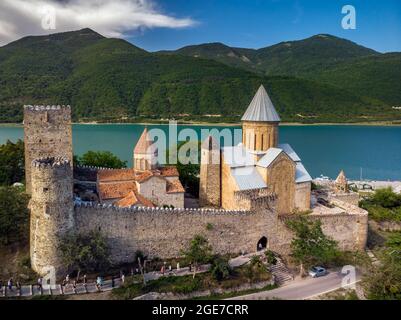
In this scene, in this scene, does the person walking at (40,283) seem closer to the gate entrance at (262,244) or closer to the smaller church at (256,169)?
the smaller church at (256,169)

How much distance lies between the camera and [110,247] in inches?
487

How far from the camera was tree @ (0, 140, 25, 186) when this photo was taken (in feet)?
69.9

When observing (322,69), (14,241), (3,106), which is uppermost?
(322,69)

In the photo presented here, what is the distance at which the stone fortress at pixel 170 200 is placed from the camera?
11469 millimetres

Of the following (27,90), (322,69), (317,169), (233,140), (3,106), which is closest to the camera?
(233,140)

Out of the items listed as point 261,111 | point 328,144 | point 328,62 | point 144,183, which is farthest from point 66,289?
point 328,62

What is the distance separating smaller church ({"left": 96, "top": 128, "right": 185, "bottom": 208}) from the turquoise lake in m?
24.0

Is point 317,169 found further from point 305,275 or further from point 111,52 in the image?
point 111,52

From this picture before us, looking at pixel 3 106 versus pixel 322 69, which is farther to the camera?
pixel 322 69

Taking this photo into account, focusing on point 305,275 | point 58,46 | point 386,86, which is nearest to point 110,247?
point 305,275

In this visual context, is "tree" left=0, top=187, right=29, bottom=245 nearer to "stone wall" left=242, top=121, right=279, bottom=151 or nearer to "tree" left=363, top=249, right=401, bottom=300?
"stone wall" left=242, top=121, right=279, bottom=151

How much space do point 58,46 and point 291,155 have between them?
3417 inches

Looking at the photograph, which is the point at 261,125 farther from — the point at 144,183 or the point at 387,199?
the point at 387,199

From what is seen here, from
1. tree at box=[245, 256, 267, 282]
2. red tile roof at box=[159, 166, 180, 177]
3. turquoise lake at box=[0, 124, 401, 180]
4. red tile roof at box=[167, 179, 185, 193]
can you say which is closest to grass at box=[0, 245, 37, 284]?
red tile roof at box=[167, 179, 185, 193]
